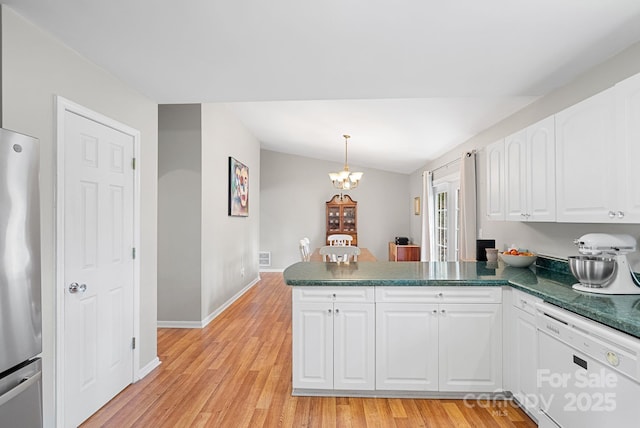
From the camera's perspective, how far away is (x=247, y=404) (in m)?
2.45

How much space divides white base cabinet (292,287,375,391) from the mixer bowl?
1275mm

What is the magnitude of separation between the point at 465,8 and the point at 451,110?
7.08 ft

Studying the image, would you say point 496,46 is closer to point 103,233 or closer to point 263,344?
point 103,233

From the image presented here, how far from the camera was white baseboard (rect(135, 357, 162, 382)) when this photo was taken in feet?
9.36

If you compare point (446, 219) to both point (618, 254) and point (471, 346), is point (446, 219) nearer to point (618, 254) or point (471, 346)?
point (471, 346)

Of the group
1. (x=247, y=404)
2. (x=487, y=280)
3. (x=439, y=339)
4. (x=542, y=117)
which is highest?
(x=542, y=117)

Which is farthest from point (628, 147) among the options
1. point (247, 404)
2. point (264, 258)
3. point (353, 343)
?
point (264, 258)

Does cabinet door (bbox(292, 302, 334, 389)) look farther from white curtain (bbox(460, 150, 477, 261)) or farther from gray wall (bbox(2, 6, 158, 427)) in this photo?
white curtain (bbox(460, 150, 477, 261))

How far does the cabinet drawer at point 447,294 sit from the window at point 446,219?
270 centimetres

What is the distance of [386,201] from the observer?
8289 mm

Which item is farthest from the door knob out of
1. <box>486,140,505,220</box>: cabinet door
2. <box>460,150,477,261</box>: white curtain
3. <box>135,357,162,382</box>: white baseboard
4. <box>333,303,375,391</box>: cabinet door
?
<box>460,150,477,261</box>: white curtain

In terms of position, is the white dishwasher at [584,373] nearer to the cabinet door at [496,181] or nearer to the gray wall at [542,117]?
the gray wall at [542,117]

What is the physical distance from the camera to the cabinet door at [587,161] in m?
1.88

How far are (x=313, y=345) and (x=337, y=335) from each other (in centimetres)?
19
